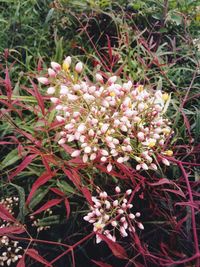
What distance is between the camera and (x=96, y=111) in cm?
86

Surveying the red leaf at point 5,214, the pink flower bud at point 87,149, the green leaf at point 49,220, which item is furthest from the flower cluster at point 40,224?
the pink flower bud at point 87,149

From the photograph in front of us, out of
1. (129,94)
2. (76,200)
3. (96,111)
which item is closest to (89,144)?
(96,111)

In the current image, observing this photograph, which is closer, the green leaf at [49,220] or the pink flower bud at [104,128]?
the pink flower bud at [104,128]

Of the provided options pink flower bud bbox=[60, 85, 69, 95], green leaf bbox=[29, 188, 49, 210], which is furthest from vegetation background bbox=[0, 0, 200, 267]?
pink flower bud bbox=[60, 85, 69, 95]

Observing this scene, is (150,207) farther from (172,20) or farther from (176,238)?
(172,20)

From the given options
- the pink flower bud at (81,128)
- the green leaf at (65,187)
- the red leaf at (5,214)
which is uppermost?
the pink flower bud at (81,128)

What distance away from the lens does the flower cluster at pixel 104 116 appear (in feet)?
2.75

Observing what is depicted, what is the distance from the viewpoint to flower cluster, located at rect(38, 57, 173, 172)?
839mm

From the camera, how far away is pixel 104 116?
0.90 m

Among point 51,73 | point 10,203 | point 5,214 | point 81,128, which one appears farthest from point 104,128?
point 10,203

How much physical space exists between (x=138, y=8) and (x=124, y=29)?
0.89 feet

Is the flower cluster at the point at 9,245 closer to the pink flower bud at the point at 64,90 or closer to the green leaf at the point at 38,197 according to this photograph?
the green leaf at the point at 38,197

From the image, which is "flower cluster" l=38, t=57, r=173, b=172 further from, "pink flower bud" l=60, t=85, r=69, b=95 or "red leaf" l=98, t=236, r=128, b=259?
"red leaf" l=98, t=236, r=128, b=259

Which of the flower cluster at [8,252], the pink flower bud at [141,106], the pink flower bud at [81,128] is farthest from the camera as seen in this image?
the flower cluster at [8,252]
